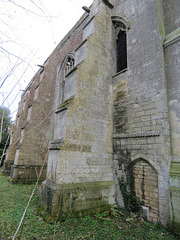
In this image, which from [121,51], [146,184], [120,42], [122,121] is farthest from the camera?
[120,42]

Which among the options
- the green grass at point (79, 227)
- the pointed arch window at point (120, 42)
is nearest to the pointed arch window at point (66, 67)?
the pointed arch window at point (120, 42)

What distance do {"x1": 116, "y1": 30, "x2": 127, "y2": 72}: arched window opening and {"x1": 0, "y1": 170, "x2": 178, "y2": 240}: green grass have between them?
6.05 meters

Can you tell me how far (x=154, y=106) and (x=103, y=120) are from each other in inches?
78.5

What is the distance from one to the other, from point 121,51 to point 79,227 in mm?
7294

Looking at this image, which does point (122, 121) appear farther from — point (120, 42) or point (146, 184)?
point (120, 42)

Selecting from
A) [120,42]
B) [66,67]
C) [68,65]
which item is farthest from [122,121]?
[66,67]

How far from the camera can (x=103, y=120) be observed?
6180 millimetres

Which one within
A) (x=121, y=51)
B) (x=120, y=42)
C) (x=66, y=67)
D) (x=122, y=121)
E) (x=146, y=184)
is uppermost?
(x=66, y=67)

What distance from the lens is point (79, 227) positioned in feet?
13.5

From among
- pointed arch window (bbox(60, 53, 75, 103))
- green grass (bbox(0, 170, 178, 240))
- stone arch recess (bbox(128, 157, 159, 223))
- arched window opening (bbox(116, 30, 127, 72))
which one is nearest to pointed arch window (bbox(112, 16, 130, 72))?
arched window opening (bbox(116, 30, 127, 72))

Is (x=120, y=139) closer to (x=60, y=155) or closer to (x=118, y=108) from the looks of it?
(x=118, y=108)

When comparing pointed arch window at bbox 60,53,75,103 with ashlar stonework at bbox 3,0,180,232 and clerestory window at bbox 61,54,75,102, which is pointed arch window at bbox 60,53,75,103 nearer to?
clerestory window at bbox 61,54,75,102

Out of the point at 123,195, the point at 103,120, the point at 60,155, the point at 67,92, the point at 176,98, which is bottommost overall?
the point at 123,195

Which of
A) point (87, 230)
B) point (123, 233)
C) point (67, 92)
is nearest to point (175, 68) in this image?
point (67, 92)
